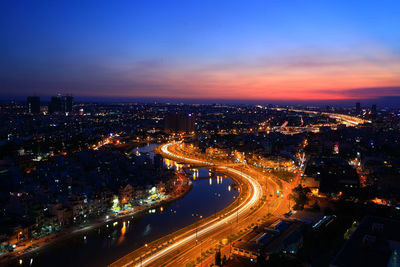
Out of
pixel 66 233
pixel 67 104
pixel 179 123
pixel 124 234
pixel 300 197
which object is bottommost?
pixel 124 234

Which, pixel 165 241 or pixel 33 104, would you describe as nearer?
pixel 165 241

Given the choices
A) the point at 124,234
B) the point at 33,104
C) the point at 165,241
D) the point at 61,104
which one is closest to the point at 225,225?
the point at 165,241

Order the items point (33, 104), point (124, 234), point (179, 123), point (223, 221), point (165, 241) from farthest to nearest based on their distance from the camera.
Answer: point (33, 104) → point (179, 123) → point (223, 221) → point (124, 234) → point (165, 241)

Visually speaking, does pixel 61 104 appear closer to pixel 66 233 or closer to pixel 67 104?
pixel 67 104

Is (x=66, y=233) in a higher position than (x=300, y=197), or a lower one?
lower

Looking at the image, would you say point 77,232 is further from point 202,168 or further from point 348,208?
point 202,168

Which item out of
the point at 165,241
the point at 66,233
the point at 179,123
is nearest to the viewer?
the point at 165,241
